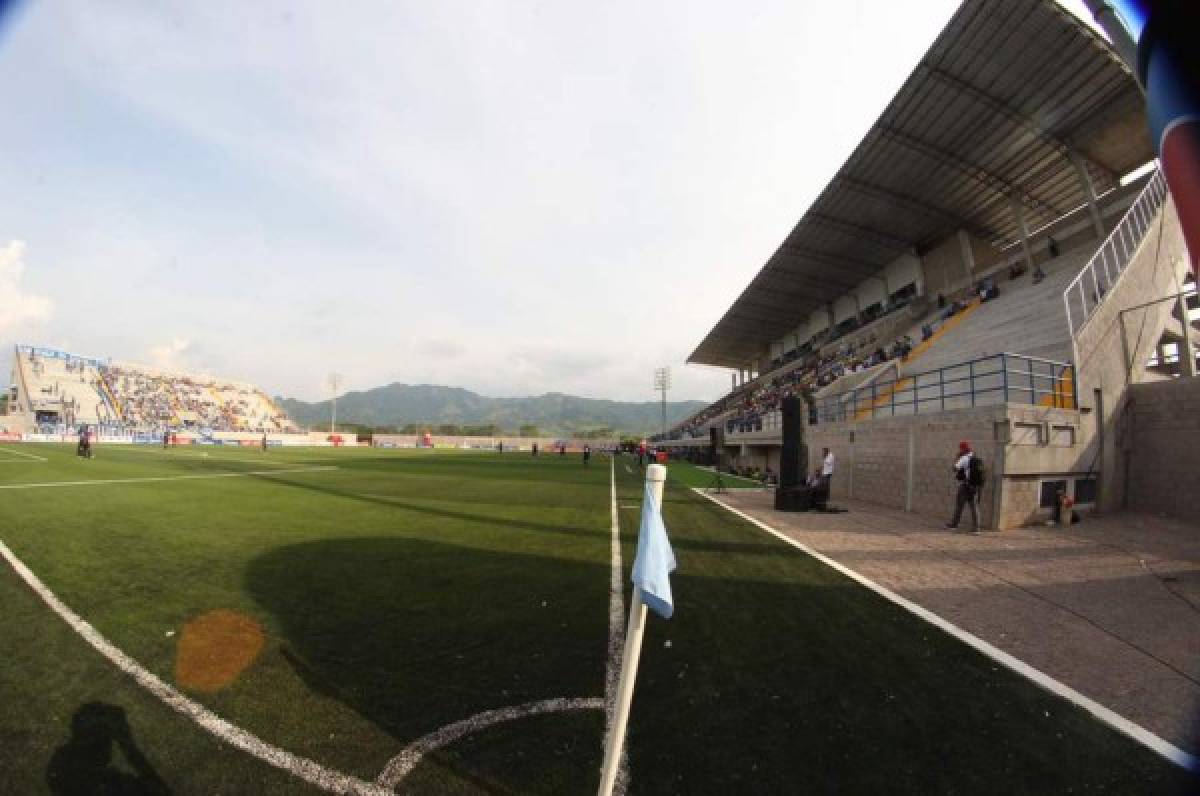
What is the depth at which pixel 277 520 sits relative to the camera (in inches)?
407

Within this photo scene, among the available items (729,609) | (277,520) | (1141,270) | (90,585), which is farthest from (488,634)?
(1141,270)

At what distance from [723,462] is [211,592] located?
133 ft

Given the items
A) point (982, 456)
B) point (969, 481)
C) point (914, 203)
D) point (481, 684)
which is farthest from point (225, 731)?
point (914, 203)

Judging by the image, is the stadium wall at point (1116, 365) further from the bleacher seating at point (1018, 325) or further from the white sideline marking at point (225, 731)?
the white sideline marking at point (225, 731)

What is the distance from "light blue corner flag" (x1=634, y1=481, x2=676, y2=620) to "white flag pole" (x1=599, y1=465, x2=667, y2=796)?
0.04m

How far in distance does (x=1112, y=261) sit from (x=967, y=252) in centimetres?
1884

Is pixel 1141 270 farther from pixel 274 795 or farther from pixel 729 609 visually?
pixel 274 795

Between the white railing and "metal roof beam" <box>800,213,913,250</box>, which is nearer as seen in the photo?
the white railing

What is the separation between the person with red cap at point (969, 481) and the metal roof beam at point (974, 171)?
69.9ft

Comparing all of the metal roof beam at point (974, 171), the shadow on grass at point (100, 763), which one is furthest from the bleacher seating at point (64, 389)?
the metal roof beam at point (974, 171)

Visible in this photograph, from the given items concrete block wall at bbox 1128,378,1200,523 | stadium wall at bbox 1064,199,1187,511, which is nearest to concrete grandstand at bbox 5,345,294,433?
stadium wall at bbox 1064,199,1187,511

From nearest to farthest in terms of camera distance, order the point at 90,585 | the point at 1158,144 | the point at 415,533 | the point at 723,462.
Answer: the point at 1158,144, the point at 90,585, the point at 415,533, the point at 723,462

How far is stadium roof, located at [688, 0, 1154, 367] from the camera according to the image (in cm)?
2052

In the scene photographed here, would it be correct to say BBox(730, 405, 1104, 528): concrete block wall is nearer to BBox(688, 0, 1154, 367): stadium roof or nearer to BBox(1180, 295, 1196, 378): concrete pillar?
BBox(1180, 295, 1196, 378): concrete pillar
